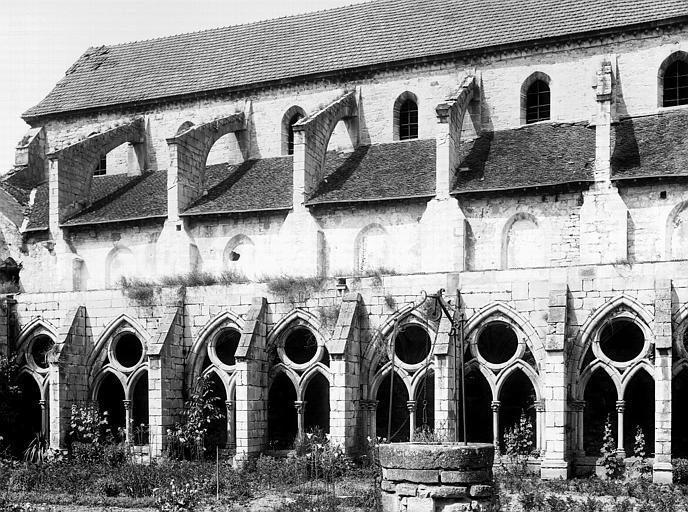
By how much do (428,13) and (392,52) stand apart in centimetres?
248

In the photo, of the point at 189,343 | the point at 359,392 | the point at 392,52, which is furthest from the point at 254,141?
the point at 359,392

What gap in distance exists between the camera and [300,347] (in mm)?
27000

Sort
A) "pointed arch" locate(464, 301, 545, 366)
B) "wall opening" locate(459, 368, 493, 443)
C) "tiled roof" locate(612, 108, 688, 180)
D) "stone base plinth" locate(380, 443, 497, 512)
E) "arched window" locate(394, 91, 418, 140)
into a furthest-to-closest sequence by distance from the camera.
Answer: "arched window" locate(394, 91, 418, 140) < "tiled roof" locate(612, 108, 688, 180) < "wall opening" locate(459, 368, 493, 443) < "pointed arch" locate(464, 301, 545, 366) < "stone base plinth" locate(380, 443, 497, 512)

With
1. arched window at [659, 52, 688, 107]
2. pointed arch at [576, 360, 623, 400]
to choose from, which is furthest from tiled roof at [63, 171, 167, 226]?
pointed arch at [576, 360, 623, 400]

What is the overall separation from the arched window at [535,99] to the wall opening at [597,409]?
9393 mm

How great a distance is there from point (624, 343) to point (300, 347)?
7864 mm

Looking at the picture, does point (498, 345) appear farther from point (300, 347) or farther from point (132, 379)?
point (132, 379)

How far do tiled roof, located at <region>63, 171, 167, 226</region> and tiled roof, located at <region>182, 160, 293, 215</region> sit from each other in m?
1.55

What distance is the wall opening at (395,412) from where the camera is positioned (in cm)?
2536

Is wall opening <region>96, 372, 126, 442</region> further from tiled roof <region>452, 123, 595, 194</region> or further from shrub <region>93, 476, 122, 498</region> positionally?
tiled roof <region>452, 123, 595, 194</region>

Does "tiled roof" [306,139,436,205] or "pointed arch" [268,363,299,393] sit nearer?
"pointed arch" [268,363,299,393]

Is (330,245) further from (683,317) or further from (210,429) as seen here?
(683,317)

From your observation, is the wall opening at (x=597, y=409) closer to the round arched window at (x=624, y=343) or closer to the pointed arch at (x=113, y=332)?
the round arched window at (x=624, y=343)

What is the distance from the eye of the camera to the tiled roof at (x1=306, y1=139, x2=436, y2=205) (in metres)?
29.6
